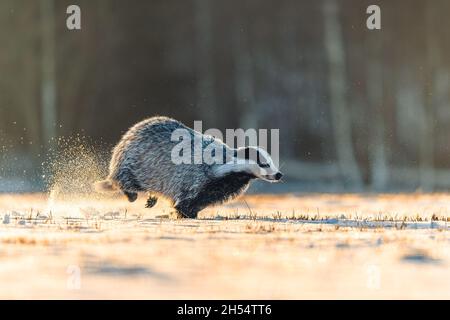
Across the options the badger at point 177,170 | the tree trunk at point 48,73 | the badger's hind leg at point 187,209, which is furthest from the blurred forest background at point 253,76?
the badger's hind leg at point 187,209

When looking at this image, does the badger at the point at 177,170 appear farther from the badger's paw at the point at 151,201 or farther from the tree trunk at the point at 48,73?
the tree trunk at the point at 48,73

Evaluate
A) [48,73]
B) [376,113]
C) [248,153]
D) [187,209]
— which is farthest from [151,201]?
[376,113]

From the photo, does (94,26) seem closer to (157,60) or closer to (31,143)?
(157,60)

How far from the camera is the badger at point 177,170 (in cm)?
1112

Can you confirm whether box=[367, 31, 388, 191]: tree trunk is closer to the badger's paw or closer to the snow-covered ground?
the badger's paw

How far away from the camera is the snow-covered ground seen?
5406 millimetres

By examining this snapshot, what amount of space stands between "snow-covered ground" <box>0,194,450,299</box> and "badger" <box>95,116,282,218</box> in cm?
43

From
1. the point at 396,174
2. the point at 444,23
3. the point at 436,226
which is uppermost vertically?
the point at 444,23

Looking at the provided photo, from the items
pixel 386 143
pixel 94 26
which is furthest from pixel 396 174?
pixel 94 26

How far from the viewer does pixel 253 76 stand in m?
24.4

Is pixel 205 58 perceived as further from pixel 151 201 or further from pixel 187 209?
pixel 187 209

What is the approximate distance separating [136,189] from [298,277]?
6.59 m

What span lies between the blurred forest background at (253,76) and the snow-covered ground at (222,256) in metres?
12.4

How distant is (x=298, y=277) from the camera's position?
5910 millimetres
